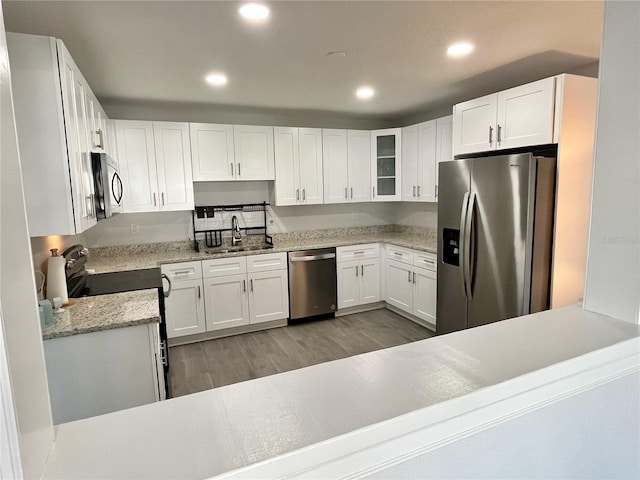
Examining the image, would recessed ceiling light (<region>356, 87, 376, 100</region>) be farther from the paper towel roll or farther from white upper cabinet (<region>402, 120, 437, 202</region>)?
the paper towel roll

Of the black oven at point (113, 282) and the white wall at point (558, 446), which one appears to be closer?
the white wall at point (558, 446)

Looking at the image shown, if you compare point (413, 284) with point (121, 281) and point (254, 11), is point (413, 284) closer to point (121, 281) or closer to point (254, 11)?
point (121, 281)

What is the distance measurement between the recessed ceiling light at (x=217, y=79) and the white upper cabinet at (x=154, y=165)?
0.90 m

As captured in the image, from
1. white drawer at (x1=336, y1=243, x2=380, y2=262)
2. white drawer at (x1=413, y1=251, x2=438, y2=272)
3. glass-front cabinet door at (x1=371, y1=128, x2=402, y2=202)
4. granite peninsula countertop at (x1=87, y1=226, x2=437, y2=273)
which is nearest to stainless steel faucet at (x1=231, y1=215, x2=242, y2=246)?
granite peninsula countertop at (x1=87, y1=226, x2=437, y2=273)

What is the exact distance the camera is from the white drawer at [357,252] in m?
4.29

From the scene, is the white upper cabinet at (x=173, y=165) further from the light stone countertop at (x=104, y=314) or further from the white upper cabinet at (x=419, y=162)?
the white upper cabinet at (x=419, y=162)

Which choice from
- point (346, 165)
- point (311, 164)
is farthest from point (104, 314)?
point (346, 165)

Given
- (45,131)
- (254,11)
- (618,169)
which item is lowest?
(618,169)

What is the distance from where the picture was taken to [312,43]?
7.18 feet

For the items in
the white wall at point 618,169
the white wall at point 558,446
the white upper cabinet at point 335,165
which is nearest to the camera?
the white wall at point 558,446

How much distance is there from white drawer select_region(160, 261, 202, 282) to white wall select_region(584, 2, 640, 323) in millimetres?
3275

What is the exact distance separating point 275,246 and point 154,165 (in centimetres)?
151

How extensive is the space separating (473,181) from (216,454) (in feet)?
8.98

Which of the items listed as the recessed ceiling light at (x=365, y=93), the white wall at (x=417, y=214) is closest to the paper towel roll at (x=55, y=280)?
the recessed ceiling light at (x=365, y=93)
